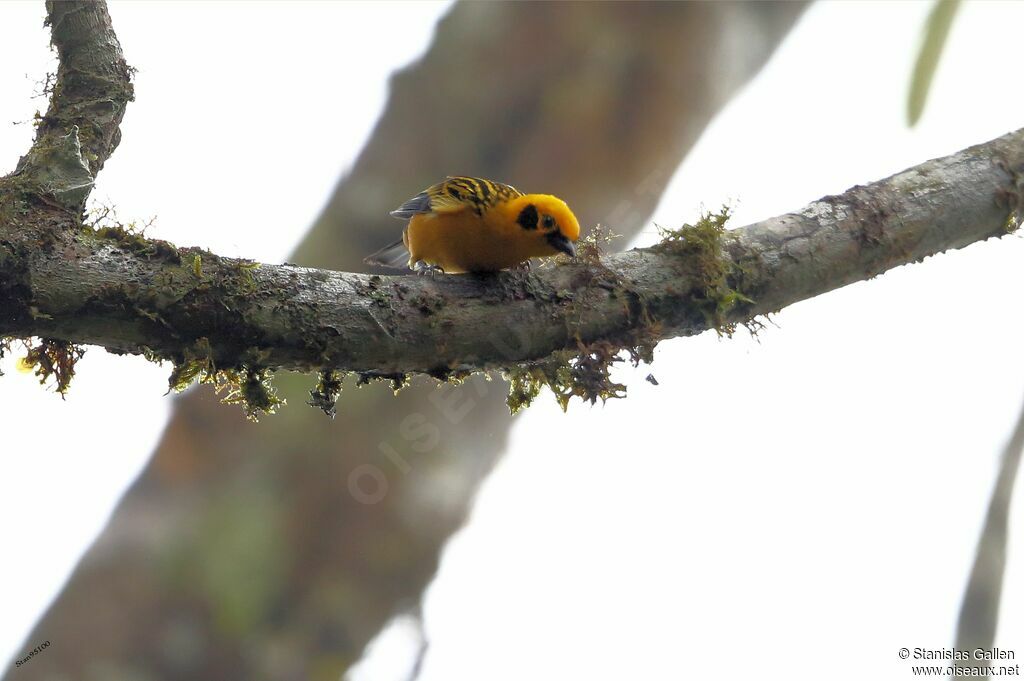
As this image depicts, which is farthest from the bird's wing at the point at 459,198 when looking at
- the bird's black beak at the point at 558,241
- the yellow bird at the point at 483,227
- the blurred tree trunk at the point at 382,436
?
the blurred tree trunk at the point at 382,436

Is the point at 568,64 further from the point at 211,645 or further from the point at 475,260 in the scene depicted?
the point at 211,645

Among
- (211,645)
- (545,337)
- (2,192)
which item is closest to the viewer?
(2,192)

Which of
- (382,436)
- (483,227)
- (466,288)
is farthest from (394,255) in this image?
(466,288)

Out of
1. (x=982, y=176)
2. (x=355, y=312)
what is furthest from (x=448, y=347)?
(x=982, y=176)

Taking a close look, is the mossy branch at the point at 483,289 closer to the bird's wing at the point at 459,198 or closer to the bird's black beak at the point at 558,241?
the bird's black beak at the point at 558,241

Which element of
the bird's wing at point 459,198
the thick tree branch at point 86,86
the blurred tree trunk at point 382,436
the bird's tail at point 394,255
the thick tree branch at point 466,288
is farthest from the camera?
the blurred tree trunk at point 382,436
